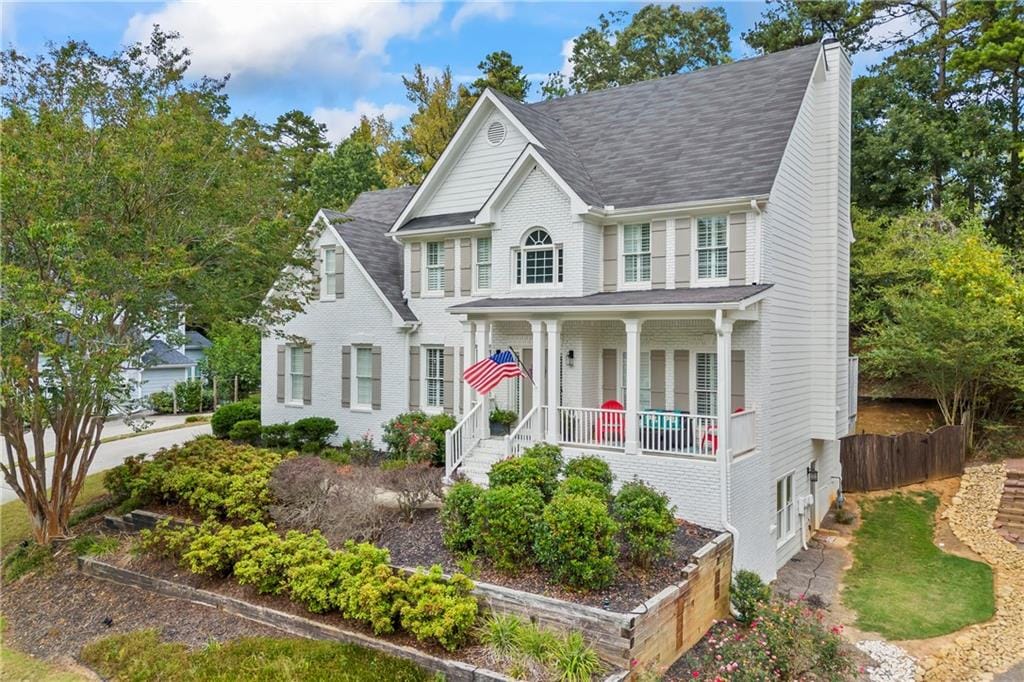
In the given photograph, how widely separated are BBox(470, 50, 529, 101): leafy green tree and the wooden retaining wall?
2875 cm

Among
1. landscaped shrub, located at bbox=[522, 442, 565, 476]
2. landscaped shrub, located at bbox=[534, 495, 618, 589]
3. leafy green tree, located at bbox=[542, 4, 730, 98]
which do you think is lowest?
landscaped shrub, located at bbox=[534, 495, 618, 589]

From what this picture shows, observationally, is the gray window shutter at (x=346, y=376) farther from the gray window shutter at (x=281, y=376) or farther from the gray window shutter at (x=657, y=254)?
the gray window shutter at (x=657, y=254)

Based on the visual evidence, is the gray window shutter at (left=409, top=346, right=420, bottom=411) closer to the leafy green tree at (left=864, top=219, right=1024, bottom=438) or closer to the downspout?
the downspout

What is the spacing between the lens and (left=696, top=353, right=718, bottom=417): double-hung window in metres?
13.8

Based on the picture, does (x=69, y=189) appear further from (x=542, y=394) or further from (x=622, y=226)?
(x=622, y=226)

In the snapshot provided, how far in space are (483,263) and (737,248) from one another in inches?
258

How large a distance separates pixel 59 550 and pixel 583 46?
111 ft

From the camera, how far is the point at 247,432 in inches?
769

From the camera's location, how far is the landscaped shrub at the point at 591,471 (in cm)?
1109

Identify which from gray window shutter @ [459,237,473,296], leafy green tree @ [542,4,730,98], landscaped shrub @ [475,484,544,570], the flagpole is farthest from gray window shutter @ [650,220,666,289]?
leafy green tree @ [542,4,730,98]

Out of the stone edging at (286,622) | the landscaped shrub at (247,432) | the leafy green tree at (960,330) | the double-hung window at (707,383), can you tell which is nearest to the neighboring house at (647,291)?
the double-hung window at (707,383)

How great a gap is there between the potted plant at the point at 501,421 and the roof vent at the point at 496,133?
715 cm

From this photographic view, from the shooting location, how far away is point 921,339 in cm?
2014

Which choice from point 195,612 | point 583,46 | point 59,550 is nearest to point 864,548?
point 195,612
